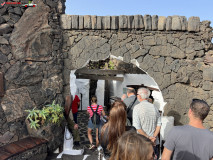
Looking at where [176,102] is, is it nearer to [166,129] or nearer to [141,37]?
[166,129]

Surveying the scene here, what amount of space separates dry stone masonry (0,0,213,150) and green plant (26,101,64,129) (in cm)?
23

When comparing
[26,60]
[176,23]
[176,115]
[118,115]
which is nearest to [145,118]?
[118,115]

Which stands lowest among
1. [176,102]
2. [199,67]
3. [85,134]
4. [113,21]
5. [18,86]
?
[85,134]

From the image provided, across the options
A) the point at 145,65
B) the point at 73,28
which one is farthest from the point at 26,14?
the point at 145,65

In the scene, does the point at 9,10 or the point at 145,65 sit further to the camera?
the point at 145,65

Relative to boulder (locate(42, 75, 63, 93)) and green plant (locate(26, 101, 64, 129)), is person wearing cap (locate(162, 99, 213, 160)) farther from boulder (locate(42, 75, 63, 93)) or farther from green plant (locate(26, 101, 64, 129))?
boulder (locate(42, 75, 63, 93))

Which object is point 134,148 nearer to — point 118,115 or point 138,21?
point 118,115

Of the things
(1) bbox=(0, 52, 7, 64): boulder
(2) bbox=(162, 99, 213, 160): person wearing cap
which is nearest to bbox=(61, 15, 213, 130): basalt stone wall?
(1) bbox=(0, 52, 7, 64): boulder

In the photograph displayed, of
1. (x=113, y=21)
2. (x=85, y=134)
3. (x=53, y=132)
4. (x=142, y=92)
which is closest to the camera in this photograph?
(x=142, y=92)

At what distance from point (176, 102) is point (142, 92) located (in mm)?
1590

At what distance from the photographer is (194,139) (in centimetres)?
174

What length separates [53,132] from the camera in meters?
3.57

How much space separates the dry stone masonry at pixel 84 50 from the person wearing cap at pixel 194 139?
2.14m

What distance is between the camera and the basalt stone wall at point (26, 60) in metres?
3.54
